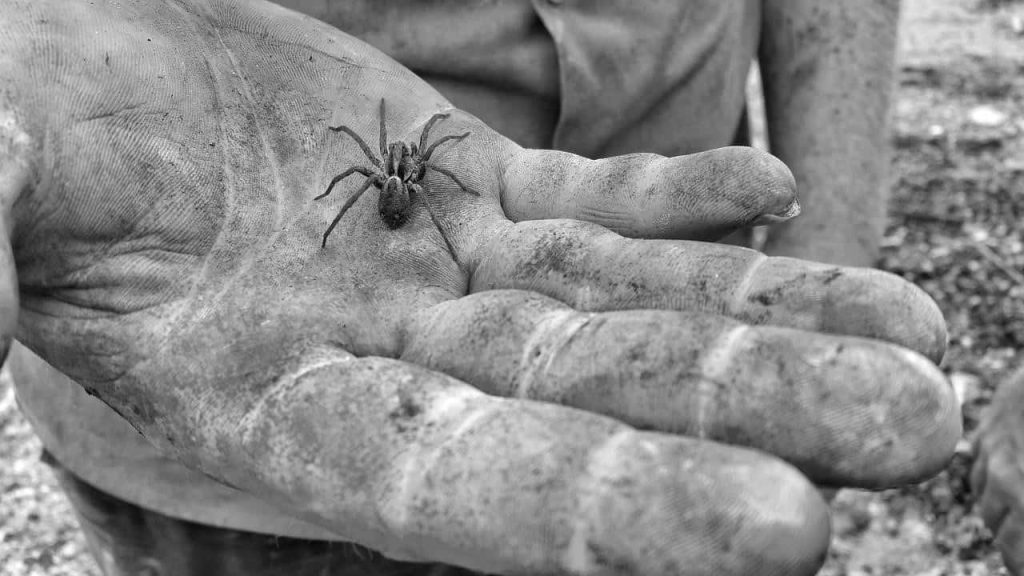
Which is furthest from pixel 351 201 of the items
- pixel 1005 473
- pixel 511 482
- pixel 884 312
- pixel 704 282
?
pixel 1005 473

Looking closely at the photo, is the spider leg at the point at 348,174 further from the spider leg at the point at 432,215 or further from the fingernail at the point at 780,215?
the fingernail at the point at 780,215

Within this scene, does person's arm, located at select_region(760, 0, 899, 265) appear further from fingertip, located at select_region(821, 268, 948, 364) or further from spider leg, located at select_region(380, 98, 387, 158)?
fingertip, located at select_region(821, 268, 948, 364)

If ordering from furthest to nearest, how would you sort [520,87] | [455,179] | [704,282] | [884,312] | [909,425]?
[520,87] → [455,179] → [704,282] → [884,312] → [909,425]

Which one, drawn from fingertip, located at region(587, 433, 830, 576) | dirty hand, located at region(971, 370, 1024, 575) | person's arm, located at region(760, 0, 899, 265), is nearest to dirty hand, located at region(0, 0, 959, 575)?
fingertip, located at region(587, 433, 830, 576)

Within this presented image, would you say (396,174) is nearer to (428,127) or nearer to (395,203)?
(395,203)

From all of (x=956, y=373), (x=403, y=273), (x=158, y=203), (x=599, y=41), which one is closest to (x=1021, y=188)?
(x=956, y=373)

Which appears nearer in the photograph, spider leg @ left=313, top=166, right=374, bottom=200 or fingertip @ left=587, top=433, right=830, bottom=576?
fingertip @ left=587, top=433, right=830, bottom=576
